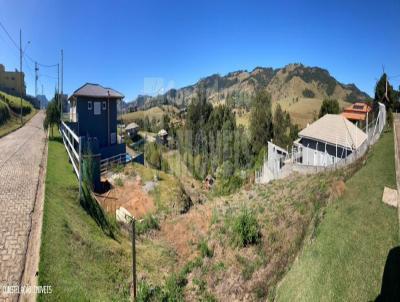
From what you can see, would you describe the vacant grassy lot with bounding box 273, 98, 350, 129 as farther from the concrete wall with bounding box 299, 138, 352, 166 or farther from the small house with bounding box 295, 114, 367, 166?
the concrete wall with bounding box 299, 138, 352, 166

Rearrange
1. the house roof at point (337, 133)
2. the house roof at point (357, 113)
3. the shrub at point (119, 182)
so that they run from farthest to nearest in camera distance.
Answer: the house roof at point (357, 113)
the house roof at point (337, 133)
the shrub at point (119, 182)

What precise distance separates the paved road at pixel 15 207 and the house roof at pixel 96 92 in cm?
928

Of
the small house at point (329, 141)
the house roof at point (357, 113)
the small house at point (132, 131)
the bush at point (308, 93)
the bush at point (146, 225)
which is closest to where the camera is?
the bush at point (146, 225)

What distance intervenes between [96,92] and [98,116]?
2.11 meters

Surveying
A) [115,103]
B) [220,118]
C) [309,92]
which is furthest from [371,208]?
[309,92]

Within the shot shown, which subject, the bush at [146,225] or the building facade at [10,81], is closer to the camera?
the bush at [146,225]

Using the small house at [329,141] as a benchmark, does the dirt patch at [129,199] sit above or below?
below

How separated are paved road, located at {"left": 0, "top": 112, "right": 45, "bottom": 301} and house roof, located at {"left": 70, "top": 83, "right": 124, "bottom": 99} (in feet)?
30.5

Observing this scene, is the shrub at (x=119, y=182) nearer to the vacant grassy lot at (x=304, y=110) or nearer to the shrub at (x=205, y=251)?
the shrub at (x=205, y=251)

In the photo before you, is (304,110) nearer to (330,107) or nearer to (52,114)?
(330,107)

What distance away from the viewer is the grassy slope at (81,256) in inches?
203

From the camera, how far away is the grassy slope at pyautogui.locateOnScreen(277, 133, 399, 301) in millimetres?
5621

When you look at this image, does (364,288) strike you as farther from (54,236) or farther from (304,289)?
(54,236)

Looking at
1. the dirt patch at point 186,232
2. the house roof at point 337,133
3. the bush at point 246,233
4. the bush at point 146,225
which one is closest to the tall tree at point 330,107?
the house roof at point 337,133
